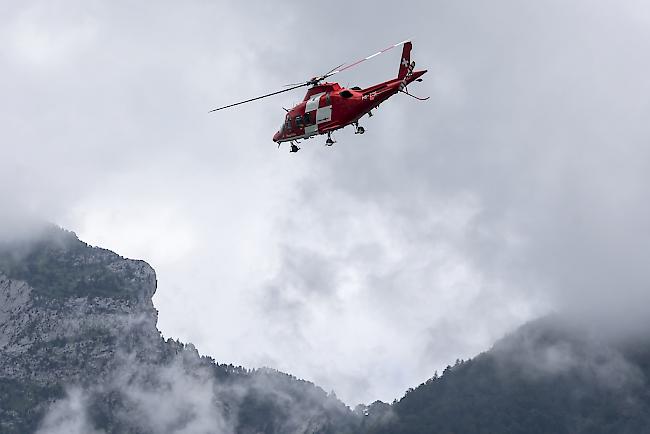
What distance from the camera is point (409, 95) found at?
19838 cm

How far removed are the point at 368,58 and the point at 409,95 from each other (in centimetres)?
1349

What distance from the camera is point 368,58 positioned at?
188 metres
